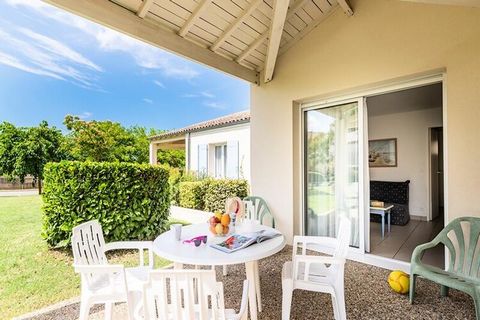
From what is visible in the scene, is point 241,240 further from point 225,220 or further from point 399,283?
point 399,283

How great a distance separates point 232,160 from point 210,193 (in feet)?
5.49

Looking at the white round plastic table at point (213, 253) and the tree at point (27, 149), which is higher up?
the tree at point (27, 149)

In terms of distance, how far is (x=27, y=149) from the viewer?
36.4 ft

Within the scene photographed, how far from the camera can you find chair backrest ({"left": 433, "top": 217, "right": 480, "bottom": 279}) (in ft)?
7.79

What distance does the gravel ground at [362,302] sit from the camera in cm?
227

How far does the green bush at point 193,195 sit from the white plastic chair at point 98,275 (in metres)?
5.36

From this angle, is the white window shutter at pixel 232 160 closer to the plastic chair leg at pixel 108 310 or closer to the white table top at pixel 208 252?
the white table top at pixel 208 252

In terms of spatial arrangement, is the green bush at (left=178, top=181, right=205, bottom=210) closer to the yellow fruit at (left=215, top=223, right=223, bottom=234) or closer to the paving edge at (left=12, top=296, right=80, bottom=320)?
the paving edge at (left=12, top=296, right=80, bottom=320)

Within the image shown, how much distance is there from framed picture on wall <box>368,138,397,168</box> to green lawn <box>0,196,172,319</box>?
609cm

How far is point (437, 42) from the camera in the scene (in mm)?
2850

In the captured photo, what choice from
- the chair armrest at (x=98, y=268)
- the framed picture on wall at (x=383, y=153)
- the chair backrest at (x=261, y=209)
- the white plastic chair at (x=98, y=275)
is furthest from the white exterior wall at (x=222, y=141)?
the chair armrest at (x=98, y=268)

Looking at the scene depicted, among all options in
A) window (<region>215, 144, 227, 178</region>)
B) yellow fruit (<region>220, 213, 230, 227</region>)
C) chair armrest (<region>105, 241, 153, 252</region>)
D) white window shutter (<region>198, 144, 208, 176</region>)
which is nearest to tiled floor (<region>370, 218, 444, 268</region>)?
yellow fruit (<region>220, 213, 230, 227</region>)

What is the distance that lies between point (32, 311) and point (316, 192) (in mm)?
3871

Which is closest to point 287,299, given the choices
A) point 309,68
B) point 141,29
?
point 141,29
